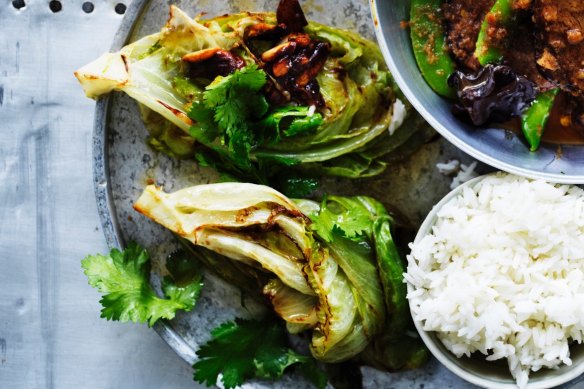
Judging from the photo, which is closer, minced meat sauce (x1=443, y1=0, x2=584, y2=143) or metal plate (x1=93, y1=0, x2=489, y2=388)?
minced meat sauce (x1=443, y1=0, x2=584, y2=143)

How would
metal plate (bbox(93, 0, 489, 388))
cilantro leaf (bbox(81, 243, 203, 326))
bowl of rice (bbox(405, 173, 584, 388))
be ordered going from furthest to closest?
metal plate (bbox(93, 0, 489, 388))
cilantro leaf (bbox(81, 243, 203, 326))
bowl of rice (bbox(405, 173, 584, 388))

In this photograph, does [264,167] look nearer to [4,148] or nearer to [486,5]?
[486,5]

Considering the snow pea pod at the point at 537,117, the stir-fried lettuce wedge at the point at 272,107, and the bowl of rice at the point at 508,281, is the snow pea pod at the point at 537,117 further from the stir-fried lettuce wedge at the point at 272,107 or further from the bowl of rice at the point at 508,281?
the stir-fried lettuce wedge at the point at 272,107

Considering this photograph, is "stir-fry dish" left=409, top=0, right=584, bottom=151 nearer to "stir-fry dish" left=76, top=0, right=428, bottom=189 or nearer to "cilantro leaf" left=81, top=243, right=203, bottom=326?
"stir-fry dish" left=76, top=0, right=428, bottom=189

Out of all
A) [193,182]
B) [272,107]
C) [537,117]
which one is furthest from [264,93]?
[537,117]

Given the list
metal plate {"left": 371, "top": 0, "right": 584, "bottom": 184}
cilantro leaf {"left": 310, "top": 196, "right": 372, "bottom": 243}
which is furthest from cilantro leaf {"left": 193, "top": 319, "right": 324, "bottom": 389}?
metal plate {"left": 371, "top": 0, "right": 584, "bottom": 184}

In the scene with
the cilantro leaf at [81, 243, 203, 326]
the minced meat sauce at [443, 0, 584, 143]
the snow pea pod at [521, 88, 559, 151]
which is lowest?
the cilantro leaf at [81, 243, 203, 326]

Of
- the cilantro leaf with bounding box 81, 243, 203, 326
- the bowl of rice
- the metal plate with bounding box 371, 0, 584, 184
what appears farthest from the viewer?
the cilantro leaf with bounding box 81, 243, 203, 326

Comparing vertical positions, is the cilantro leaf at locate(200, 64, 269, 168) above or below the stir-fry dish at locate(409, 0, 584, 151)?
below
